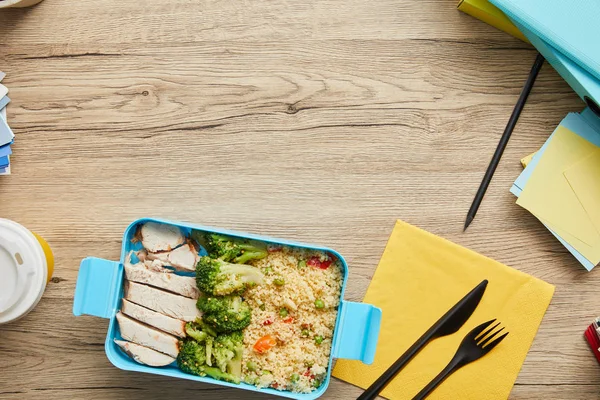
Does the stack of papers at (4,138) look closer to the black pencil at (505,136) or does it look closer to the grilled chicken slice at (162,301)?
the grilled chicken slice at (162,301)

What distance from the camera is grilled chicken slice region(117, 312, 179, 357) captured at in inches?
45.8

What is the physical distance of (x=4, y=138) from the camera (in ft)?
4.33

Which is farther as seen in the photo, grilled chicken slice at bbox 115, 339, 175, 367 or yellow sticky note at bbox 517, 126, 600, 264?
yellow sticky note at bbox 517, 126, 600, 264

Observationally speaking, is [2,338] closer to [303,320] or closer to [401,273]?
[303,320]

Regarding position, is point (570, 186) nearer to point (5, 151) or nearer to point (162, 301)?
point (162, 301)

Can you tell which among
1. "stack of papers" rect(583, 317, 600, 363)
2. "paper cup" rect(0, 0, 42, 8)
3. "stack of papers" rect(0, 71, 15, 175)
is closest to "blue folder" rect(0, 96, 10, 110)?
"stack of papers" rect(0, 71, 15, 175)

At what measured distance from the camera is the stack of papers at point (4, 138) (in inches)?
51.9

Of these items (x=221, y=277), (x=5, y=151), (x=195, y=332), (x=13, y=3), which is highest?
(x=13, y=3)

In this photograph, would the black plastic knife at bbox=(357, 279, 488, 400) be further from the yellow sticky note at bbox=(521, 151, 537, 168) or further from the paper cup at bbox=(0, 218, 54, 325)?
the paper cup at bbox=(0, 218, 54, 325)

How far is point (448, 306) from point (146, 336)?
2.37 ft

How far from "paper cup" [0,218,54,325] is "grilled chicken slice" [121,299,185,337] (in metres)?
0.25

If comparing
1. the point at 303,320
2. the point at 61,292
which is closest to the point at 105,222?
the point at 61,292

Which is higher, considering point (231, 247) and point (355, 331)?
point (231, 247)

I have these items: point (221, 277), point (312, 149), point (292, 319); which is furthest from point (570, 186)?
A: point (221, 277)
